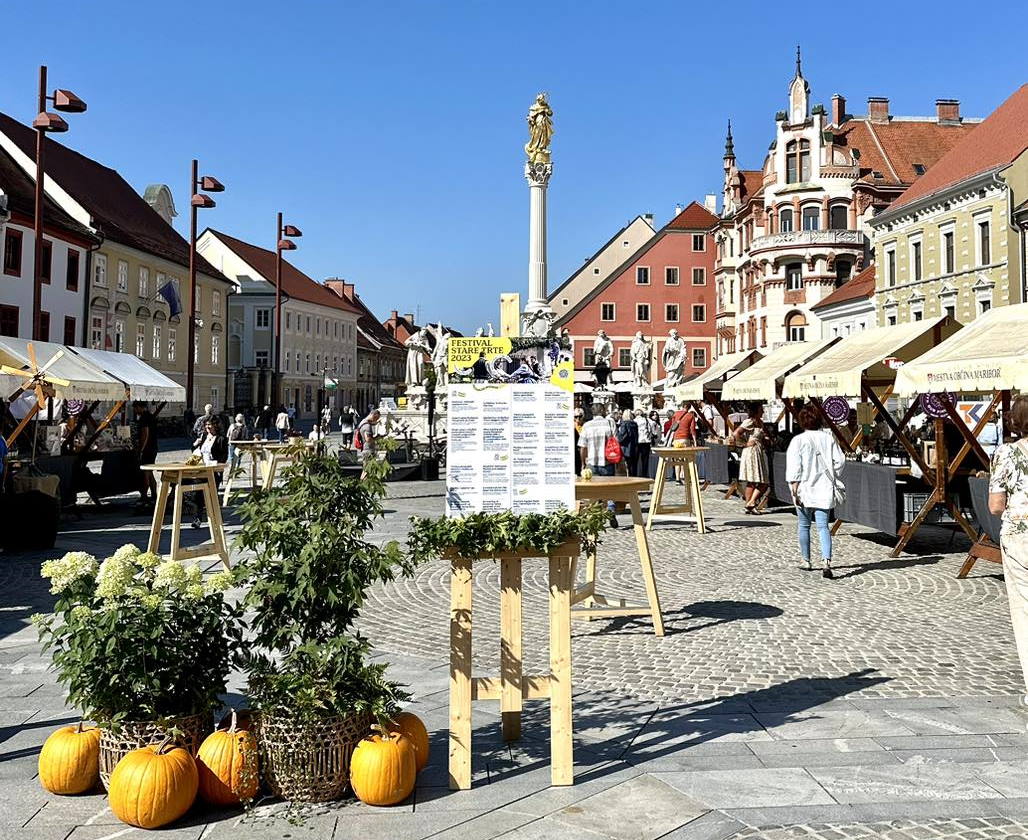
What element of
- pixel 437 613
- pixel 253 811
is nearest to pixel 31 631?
pixel 437 613

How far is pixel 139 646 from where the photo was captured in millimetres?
3998

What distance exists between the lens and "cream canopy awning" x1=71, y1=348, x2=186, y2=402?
1638cm

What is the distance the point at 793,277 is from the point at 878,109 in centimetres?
1188

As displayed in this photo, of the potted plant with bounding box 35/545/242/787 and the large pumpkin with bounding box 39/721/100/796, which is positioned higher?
the potted plant with bounding box 35/545/242/787

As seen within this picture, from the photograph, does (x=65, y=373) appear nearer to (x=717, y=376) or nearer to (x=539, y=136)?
(x=717, y=376)

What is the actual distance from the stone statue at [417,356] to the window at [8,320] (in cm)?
1470

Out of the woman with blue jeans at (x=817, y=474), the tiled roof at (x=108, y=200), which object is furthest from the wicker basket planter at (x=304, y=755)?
the tiled roof at (x=108, y=200)

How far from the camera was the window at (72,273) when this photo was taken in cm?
3966

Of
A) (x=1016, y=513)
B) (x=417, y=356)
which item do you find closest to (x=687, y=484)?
(x=1016, y=513)

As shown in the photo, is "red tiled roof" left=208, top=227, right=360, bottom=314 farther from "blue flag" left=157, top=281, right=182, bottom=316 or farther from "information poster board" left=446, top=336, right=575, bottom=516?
"information poster board" left=446, top=336, right=575, bottom=516

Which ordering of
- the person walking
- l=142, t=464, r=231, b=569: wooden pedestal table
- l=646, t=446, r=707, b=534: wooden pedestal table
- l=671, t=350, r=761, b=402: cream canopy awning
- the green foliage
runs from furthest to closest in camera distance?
l=671, t=350, r=761, b=402: cream canopy awning → l=646, t=446, r=707, b=534: wooden pedestal table → l=142, t=464, r=231, b=569: wooden pedestal table → the person walking → the green foliage

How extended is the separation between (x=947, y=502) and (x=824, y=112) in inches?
1803

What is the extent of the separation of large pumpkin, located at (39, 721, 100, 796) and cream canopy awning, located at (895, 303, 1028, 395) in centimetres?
753

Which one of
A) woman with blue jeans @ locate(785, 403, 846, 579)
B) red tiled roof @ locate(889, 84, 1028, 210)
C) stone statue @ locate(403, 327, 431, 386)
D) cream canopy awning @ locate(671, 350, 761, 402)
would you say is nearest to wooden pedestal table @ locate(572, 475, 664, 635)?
woman with blue jeans @ locate(785, 403, 846, 579)
